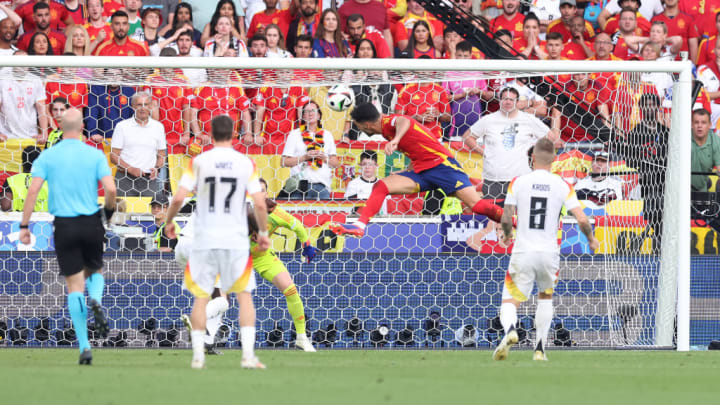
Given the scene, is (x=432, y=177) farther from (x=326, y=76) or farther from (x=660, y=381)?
(x=660, y=381)

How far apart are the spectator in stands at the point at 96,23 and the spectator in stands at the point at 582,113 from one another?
21.1 ft

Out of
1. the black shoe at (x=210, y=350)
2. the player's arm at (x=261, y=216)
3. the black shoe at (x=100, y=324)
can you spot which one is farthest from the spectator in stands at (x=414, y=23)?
the black shoe at (x=100, y=324)

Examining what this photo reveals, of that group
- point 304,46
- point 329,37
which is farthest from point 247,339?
point 329,37

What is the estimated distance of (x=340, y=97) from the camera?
533 inches

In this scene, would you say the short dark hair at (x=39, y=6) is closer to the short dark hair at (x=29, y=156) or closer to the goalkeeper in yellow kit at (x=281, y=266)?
the short dark hair at (x=29, y=156)

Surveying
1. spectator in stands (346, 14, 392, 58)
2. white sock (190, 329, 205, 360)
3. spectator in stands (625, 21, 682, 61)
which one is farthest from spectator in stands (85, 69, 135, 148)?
spectator in stands (625, 21, 682, 61)

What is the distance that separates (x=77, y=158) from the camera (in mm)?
9070

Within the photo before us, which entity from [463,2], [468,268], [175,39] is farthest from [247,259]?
[463,2]

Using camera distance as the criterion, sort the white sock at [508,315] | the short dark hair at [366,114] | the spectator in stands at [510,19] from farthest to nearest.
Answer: the spectator in stands at [510,19] → the short dark hair at [366,114] → the white sock at [508,315]

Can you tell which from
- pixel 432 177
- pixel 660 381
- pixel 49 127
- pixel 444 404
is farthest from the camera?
pixel 49 127

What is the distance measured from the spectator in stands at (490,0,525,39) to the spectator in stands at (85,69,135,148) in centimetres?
621

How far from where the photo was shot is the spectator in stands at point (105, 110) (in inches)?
537

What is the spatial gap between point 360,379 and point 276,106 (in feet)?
22.2

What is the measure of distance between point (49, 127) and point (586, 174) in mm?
6267
